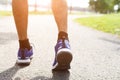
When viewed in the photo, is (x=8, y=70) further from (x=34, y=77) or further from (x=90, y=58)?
(x=90, y=58)

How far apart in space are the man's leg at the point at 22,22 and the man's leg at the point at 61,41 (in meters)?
0.29

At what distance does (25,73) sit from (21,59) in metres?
0.33

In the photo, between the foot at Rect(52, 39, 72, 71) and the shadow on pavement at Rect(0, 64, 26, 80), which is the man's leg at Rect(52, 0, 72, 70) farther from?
the shadow on pavement at Rect(0, 64, 26, 80)

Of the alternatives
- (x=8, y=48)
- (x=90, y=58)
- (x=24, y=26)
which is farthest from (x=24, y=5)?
(x=8, y=48)

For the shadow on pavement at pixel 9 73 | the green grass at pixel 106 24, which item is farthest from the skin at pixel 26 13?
the green grass at pixel 106 24

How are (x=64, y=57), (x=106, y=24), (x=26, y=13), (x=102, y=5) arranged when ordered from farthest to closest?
(x=102, y=5)
(x=106, y=24)
(x=26, y=13)
(x=64, y=57)

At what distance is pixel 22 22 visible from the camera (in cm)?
349

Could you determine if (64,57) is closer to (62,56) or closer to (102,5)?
(62,56)

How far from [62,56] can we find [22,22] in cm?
67

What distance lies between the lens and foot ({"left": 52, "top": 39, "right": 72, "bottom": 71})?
303 centimetres

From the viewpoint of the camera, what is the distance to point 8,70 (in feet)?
11.0

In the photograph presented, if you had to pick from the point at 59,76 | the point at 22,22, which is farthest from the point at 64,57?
the point at 22,22

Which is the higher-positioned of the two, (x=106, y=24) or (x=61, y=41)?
(x=61, y=41)

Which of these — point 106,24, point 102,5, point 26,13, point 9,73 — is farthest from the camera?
point 102,5
